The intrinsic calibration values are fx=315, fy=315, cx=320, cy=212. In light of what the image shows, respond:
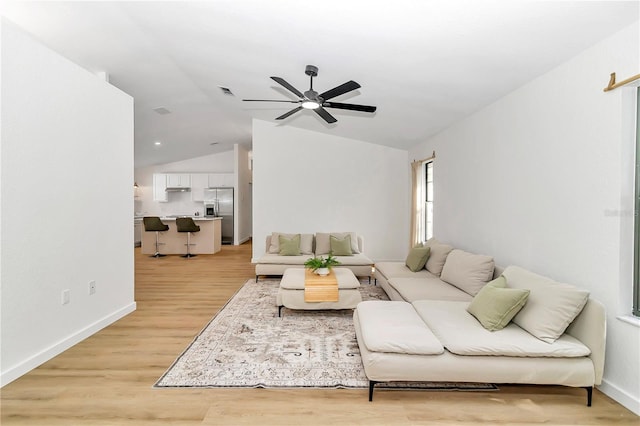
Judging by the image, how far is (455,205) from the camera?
15.4 ft

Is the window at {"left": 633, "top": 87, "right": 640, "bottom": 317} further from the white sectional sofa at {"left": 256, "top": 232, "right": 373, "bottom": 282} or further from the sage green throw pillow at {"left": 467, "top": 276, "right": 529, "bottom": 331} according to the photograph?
the white sectional sofa at {"left": 256, "top": 232, "right": 373, "bottom": 282}

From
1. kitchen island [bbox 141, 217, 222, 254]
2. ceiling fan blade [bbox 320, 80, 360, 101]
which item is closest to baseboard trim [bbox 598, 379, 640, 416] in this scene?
ceiling fan blade [bbox 320, 80, 360, 101]

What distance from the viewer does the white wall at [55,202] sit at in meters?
2.40

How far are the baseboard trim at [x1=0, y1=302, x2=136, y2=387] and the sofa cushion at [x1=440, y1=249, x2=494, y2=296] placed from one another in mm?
3915

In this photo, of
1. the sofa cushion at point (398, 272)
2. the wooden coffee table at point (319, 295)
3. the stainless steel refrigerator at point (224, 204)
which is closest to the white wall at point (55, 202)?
the wooden coffee table at point (319, 295)

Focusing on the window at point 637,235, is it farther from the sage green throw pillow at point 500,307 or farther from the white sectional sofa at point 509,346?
the sage green throw pillow at point 500,307

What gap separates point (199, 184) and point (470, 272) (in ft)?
29.7

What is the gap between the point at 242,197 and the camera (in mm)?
10219

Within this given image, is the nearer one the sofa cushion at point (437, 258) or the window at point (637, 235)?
the window at point (637, 235)

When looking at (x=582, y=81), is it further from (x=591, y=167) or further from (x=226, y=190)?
(x=226, y=190)

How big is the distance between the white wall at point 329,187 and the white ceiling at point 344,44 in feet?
5.06

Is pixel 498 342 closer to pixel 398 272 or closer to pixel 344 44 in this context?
pixel 398 272

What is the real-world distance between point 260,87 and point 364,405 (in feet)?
14.7

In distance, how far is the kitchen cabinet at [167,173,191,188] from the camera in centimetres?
1017
